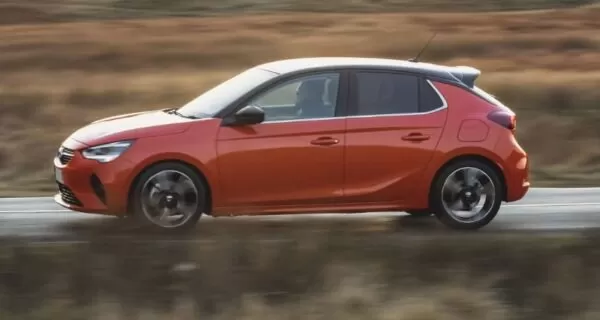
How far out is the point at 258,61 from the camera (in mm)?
26000

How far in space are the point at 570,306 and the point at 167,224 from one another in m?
3.72

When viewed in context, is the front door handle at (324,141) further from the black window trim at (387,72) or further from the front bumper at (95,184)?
the front bumper at (95,184)

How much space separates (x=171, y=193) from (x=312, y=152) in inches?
50.1

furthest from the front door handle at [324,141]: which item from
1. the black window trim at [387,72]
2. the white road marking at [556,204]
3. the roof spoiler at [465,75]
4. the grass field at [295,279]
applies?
the white road marking at [556,204]

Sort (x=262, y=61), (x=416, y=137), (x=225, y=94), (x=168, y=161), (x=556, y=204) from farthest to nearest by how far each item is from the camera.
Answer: (x=262, y=61) < (x=556, y=204) < (x=225, y=94) < (x=416, y=137) < (x=168, y=161)

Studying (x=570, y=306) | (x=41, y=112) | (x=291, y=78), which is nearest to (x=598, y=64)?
(x=41, y=112)

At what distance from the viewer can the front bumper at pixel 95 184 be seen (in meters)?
10.7

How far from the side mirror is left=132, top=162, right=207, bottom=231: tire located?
0.57 m

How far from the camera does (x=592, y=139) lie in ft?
61.0

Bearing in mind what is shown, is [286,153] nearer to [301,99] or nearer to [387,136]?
[301,99]

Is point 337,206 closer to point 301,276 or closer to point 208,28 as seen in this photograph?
point 301,276

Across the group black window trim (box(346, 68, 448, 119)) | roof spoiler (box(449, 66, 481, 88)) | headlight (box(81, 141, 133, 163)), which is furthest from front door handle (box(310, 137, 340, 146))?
headlight (box(81, 141, 133, 163))

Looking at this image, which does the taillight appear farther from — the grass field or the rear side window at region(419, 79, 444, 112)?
the grass field

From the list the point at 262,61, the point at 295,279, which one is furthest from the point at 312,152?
the point at 262,61
